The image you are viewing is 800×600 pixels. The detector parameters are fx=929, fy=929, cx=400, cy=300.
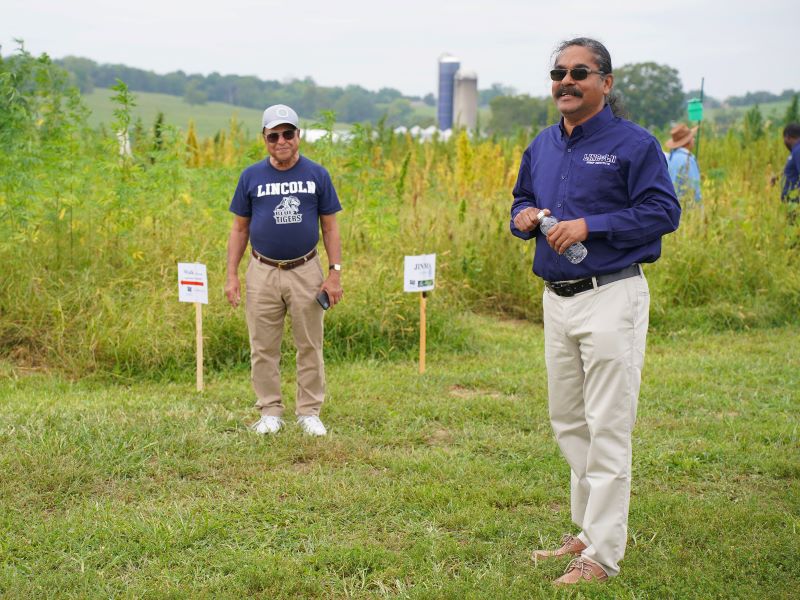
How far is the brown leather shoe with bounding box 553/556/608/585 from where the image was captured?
149 inches

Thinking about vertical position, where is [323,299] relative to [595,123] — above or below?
below

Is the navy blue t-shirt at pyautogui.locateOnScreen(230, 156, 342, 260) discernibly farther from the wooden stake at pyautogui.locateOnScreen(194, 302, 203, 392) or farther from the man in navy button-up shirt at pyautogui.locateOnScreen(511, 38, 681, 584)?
the man in navy button-up shirt at pyautogui.locateOnScreen(511, 38, 681, 584)

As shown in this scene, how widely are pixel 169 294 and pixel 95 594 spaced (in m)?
4.11

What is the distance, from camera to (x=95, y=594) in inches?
146

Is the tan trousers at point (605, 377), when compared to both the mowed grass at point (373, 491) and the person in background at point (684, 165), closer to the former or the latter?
the mowed grass at point (373, 491)

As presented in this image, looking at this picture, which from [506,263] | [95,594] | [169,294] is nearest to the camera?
[95,594]

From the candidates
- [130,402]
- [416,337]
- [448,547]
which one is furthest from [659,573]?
[416,337]

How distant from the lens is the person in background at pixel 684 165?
404 inches

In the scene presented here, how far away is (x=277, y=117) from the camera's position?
555 centimetres

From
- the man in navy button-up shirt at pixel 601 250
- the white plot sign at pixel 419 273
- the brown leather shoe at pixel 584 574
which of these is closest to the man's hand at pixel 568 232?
the man in navy button-up shirt at pixel 601 250

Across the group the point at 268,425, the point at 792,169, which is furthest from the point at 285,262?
the point at 792,169

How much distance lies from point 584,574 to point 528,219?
Answer: 146 cm

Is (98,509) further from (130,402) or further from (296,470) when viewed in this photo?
(130,402)

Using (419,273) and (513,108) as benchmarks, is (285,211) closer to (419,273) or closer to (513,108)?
(419,273)
